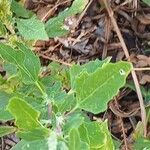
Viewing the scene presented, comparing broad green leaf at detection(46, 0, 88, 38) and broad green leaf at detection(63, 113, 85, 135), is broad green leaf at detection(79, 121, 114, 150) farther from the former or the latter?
broad green leaf at detection(46, 0, 88, 38)

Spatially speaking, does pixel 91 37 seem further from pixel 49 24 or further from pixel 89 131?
pixel 89 131

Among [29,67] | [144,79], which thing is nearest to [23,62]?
[29,67]

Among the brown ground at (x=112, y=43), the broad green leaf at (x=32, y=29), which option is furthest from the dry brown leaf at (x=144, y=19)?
the broad green leaf at (x=32, y=29)

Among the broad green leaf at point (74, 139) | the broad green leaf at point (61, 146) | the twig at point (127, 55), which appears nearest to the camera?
the broad green leaf at point (74, 139)

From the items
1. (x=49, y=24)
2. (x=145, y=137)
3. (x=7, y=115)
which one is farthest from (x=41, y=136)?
(x=145, y=137)

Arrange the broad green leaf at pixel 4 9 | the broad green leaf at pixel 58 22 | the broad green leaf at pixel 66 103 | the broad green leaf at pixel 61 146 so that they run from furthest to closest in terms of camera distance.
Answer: the broad green leaf at pixel 58 22 < the broad green leaf at pixel 4 9 < the broad green leaf at pixel 66 103 < the broad green leaf at pixel 61 146

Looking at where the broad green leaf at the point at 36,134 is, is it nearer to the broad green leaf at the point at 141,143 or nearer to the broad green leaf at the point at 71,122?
the broad green leaf at the point at 71,122
